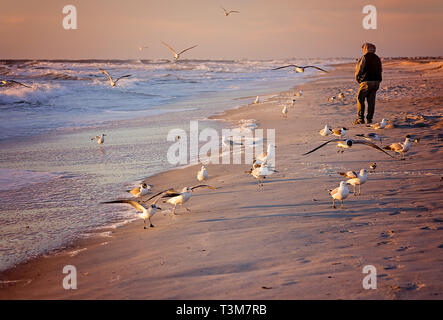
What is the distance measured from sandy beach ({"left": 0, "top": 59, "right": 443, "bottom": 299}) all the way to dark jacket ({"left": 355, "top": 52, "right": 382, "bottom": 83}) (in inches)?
175

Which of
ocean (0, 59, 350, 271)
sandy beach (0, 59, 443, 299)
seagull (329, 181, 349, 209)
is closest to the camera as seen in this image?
sandy beach (0, 59, 443, 299)

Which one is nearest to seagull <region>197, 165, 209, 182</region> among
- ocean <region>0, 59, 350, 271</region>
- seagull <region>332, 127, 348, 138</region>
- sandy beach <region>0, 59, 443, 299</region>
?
sandy beach <region>0, 59, 443, 299</region>

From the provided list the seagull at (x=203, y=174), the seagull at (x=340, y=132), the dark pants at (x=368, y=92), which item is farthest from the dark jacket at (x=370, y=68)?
the seagull at (x=203, y=174)

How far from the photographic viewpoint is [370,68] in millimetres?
12195

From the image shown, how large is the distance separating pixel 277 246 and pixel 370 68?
30.3 feet

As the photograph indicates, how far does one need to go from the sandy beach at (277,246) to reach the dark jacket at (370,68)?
14.6 feet

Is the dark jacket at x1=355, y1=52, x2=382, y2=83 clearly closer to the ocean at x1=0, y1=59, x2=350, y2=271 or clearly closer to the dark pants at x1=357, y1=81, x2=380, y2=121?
the dark pants at x1=357, y1=81, x2=380, y2=121

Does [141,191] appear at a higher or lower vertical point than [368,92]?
lower

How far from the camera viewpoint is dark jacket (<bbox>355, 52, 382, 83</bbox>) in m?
12.2

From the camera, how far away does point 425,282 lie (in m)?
3.61

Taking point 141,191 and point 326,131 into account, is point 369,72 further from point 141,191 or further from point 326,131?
point 141,191

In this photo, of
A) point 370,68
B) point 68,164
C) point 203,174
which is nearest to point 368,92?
point 370,68

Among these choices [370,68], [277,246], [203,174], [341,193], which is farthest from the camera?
[370,68]
